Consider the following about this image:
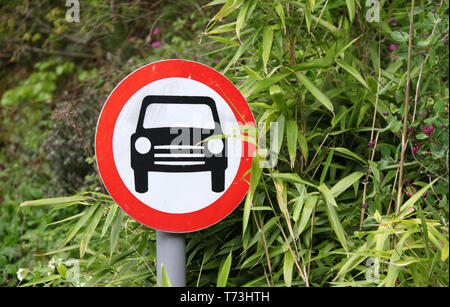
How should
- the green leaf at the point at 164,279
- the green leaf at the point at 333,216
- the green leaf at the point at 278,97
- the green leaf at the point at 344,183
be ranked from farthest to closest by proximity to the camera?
the green leaf at the point at 344,183
the green leaf at the point at 278,97
the green leaf at the point at 333,216
the green leaf at the point at 164,279

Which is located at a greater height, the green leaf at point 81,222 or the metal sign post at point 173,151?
the metal sign post at point 173,151

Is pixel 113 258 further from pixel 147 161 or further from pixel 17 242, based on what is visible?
pixel 17 242

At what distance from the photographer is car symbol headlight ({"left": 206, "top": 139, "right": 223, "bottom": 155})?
1657 millimetres

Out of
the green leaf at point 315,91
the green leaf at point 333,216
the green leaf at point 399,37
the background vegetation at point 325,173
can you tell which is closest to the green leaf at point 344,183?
the background vegetation at point 325,173

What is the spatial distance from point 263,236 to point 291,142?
355 mm

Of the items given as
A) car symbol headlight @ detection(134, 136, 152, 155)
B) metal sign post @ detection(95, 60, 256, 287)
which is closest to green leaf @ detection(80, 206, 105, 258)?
metal sign post @ detection(95, 60, 256, 287)

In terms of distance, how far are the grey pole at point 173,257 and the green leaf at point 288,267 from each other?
35cm

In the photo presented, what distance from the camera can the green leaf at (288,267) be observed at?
1.73 metres

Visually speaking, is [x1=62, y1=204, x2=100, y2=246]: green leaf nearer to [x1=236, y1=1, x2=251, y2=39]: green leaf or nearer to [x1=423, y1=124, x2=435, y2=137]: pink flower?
[x1=236, y1=1, x2=251, y2=39]: green leaf

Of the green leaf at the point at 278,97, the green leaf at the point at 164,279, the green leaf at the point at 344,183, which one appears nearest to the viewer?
the green leaf at the point at 164,279

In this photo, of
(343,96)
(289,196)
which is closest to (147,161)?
(289,196)

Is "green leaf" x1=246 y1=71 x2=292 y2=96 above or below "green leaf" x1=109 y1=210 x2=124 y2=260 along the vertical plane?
above

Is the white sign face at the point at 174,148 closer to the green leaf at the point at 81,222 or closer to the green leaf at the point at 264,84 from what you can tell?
the green leaf at the point at 264,84

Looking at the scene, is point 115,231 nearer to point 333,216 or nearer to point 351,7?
point 333,216
